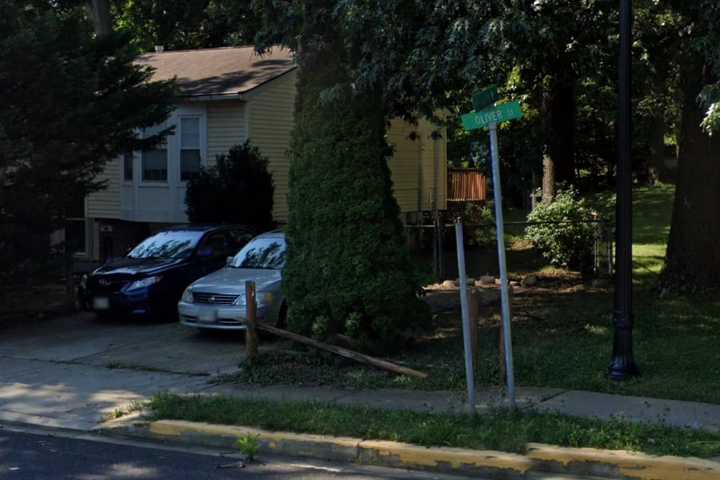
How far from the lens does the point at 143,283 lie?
1381 cm

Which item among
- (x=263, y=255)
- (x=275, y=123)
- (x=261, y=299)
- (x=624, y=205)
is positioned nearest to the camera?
(x=624, y=205)

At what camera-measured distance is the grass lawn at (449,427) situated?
677 cm

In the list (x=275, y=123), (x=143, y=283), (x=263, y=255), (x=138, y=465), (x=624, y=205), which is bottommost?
(x=138, y=465)

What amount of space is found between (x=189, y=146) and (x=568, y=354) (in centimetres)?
1293

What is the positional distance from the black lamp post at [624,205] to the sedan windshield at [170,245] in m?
7.94

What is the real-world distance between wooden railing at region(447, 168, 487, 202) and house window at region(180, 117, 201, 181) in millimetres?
9595

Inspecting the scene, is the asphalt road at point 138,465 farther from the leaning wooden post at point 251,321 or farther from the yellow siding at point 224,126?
the yellow siding at point 224,126

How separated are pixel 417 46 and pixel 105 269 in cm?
664

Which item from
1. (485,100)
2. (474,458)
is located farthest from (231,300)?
(474,458)

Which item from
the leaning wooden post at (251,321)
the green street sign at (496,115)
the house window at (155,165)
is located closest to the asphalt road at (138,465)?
the leaning wooden post at (251,321)

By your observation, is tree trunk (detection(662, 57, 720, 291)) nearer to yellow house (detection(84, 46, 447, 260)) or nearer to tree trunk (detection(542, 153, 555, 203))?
tree trunk (detection(542, 153, 555, 203))

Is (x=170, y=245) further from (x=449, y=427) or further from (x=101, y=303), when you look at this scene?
(x=449, y=427)

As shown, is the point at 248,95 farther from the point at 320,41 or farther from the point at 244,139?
the point at 320,41

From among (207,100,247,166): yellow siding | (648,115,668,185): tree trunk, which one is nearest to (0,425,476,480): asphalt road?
(207,100,247,166): yellow siding
